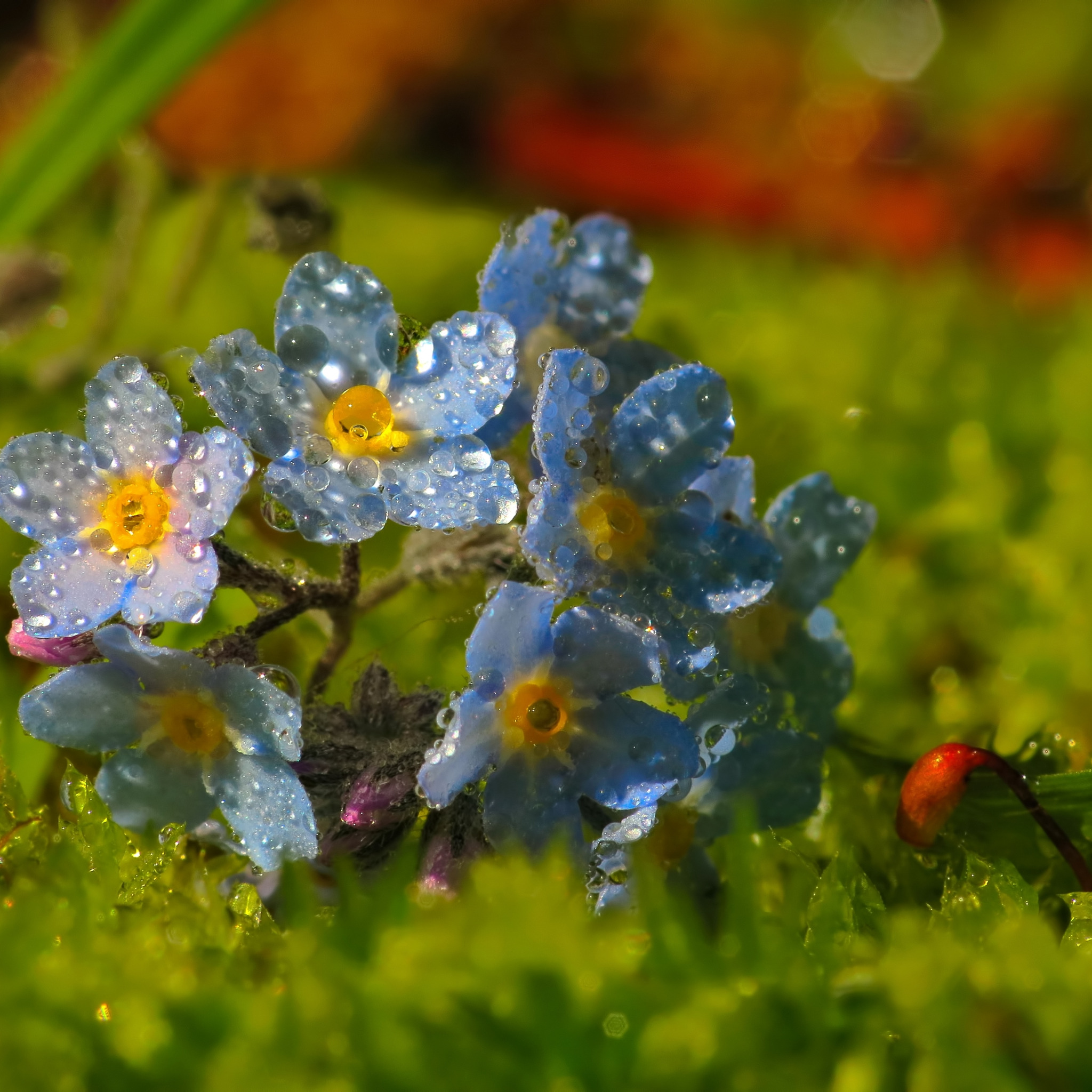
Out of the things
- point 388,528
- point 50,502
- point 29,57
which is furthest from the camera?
point 29,57

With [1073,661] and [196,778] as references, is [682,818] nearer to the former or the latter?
[196,778]

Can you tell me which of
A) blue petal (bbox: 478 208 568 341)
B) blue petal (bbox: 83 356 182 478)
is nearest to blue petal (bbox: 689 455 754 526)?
blue petal (bbox: 478 208 568 341)

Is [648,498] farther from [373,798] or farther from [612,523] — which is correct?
[373,798]

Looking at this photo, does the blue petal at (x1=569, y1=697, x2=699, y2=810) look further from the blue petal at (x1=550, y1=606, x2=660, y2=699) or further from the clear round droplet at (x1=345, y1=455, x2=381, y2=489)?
the clear round droplet at (x1=345, y1=455, x2=381, y2=489)

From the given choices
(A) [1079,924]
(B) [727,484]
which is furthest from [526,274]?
(A) [1079,924]

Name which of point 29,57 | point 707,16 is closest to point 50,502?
point 29,57

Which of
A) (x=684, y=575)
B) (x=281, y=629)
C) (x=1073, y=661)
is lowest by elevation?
(x=1073, y=661)
